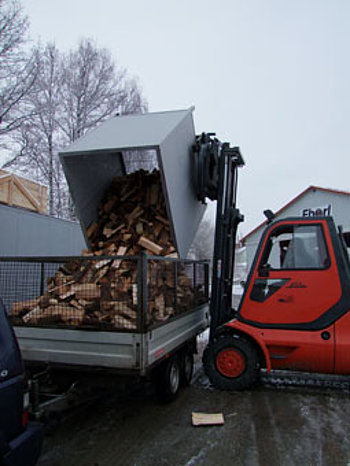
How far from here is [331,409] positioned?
4754 millimetres

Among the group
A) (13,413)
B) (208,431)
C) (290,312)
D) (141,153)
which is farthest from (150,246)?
(13,413)

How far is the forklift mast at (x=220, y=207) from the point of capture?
6.13 meters

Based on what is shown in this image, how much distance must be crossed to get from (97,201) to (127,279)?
98.7 inches

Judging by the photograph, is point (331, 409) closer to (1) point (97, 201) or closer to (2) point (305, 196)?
(1) point (97, 201)

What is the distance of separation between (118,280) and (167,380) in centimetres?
158

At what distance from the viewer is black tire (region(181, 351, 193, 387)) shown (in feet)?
18.0

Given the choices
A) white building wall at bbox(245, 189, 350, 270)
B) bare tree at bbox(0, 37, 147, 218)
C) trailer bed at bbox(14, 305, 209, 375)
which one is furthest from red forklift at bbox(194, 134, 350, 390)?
bare tree at bbox(0, 37, 147, 218)

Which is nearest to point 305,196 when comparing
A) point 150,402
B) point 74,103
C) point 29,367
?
point 74,103

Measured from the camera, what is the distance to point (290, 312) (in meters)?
5.28

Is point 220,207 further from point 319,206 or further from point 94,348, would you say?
point 319,206

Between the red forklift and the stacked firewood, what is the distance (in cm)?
92

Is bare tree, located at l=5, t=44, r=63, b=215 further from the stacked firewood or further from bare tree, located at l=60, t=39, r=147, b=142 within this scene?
the stacked firewood

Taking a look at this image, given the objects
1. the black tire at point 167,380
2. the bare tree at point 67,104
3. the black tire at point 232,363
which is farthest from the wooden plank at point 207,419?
the bare tree at point 67,104

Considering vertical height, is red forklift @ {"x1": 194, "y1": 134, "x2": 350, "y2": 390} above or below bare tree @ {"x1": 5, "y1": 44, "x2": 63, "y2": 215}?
below
